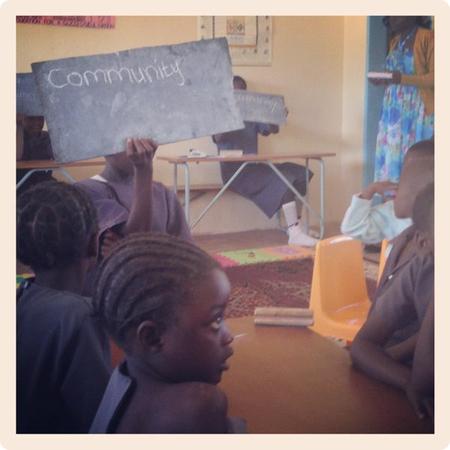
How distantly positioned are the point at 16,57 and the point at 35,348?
512 mm

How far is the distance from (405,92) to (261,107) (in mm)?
279

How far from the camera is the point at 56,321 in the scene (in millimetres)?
985

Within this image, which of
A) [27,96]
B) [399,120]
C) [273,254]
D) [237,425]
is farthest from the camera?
[273,254]

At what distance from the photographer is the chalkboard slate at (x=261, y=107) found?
3.68 feet

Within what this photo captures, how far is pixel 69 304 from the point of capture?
98cm

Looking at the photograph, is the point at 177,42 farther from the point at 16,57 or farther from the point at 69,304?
the point at 69,304

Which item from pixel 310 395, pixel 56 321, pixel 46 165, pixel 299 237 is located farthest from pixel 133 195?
pixel 310 395

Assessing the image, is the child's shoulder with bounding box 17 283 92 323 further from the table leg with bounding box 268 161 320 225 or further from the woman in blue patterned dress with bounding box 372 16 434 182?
the woman in blue patterned dress with bounding box 372 16 434 182

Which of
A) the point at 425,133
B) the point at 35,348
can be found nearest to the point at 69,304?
the point at 35,348

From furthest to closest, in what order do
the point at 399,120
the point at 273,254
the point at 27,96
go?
the point at 273,254 → the point at 399,120 → the point at 27,96

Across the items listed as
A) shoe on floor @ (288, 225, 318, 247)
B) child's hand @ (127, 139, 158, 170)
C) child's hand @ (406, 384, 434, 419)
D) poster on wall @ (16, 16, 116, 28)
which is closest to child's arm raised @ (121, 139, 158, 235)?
child's hand @ (127, 139, 158, 170)

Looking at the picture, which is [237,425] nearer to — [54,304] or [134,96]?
[54,304]

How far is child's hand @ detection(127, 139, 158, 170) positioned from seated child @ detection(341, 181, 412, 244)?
39 cm

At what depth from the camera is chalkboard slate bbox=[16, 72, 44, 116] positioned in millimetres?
1055
